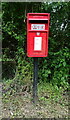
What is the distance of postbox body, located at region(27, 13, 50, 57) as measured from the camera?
201 centimetres

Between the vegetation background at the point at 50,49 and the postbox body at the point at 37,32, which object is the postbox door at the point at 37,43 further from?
the vegetation background at the point at 50,49

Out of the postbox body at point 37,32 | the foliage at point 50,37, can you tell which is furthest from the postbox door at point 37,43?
the foliage at point 50,37

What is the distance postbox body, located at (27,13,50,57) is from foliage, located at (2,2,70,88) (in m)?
0.79

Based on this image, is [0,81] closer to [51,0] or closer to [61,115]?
[61,115]

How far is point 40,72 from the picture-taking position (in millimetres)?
3105

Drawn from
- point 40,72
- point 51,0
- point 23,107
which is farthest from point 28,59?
point 51,0

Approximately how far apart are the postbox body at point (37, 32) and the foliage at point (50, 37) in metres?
0.79

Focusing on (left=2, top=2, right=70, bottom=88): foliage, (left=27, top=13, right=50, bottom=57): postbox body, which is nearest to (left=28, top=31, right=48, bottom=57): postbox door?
(left=27, top=13, right=50, bottom=57): postbox body

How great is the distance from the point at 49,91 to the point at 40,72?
1.87 feet

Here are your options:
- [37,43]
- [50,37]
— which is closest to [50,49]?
[50,37]

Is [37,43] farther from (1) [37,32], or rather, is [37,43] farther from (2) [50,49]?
(2) [50,49]

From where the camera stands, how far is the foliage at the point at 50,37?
113 inches

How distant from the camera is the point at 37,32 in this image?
81.4 inches

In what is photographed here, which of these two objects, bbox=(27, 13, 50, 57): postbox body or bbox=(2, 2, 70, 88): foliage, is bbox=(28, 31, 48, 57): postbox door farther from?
bbox=(2, 2, 70, 88): foliage
